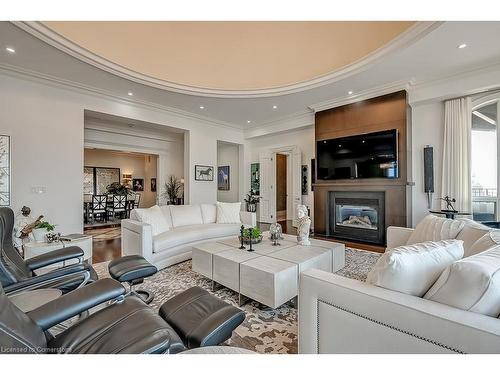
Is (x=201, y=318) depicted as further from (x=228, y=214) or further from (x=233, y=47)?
(x=233, y=47)

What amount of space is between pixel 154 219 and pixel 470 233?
3.84 meters

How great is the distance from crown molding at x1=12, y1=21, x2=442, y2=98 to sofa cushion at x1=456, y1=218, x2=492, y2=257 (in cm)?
235

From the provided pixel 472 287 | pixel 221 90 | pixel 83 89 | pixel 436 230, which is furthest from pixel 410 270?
pixel 83 89

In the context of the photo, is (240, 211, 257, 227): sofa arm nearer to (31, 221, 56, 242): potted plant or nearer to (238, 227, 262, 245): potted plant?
(238, 227, 262, 245): potted plant

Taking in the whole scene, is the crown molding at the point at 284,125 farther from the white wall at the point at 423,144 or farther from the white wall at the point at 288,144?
the white wall at the point at 423,144

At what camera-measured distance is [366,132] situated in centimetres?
479

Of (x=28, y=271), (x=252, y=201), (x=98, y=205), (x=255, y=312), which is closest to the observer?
(x=28, y=271)

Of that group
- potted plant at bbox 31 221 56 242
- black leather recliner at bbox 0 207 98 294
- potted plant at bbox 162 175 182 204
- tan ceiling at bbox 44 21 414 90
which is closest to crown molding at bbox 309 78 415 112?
tan ceiling at bbox 44 21 414 90

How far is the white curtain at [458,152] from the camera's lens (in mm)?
3924

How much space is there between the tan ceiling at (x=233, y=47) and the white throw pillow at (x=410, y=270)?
→ 3.85 metres

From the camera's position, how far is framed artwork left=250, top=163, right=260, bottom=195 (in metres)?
7.75

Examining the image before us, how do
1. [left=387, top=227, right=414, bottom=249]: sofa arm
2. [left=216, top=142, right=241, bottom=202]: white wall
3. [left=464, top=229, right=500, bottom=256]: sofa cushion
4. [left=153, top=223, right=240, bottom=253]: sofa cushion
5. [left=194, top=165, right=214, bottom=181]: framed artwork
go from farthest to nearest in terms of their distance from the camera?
[left=216, top=142, right=241, bottom=202]: white wall < [left=194, top=165, right=214, bottom=181]: framed artwork < [left=153, top=223, right=240, bottom=253]: sofa cushion < [left=387, top=227, right=414, bottom=249]: sofa arm < [left=464, top=229, right=500, bottom=256]: sofa cushion

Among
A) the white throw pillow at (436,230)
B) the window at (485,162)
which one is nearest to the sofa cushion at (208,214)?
the white throw pillow at (436,230)
